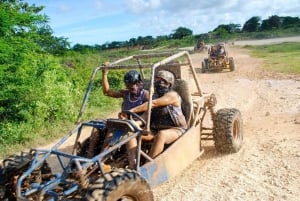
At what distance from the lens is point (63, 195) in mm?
4500

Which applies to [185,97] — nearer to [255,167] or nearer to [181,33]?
[255,167]

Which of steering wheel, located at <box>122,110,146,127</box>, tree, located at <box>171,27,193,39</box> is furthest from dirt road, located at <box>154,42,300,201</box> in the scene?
tree, located at <box>171,27,193,39</box>

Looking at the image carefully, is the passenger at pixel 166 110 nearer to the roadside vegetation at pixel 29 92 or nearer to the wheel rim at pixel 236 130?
the wheel rim at pixel 236 130

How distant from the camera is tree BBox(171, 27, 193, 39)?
227ft

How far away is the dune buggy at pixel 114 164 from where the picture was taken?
4473 millimetres

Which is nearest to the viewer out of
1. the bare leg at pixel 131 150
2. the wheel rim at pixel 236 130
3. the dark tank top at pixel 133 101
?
the bare leg at pixel 131 150

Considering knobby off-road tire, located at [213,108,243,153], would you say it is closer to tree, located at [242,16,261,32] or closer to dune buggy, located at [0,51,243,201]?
dune buggy, located at [0,51,243,201]

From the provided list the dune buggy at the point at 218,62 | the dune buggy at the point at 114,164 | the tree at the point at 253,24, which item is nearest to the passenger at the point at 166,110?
the dune buggy at the point at 114,164

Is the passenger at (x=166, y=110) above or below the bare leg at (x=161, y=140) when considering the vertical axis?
above

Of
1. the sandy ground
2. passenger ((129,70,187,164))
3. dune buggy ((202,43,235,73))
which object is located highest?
passenger ((129,70,187,164))

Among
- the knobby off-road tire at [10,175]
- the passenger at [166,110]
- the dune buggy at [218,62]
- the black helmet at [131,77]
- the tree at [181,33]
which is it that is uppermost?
the black helmet at [131,77]

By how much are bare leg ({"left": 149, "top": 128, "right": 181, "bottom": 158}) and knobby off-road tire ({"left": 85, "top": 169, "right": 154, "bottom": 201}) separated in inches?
40.1

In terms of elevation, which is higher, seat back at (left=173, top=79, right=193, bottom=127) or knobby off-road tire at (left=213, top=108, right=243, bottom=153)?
seat back at (left=173, top=79, right=193, bottom=127)

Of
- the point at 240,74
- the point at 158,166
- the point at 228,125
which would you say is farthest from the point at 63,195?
the point at 240,74
